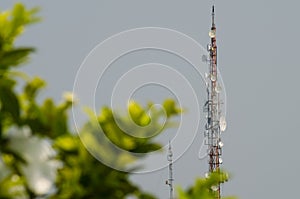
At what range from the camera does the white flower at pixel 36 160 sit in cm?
296

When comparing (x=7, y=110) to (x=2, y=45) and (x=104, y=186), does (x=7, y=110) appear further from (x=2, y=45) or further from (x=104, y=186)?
(x=104, y=186)

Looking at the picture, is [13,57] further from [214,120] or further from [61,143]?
[214,120]

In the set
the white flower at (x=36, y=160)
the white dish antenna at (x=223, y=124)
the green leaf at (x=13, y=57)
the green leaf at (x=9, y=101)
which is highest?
the white dish antenna at (x=223, y=124)

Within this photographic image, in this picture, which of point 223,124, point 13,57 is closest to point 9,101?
point 13,57

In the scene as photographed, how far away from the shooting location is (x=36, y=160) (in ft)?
9.82

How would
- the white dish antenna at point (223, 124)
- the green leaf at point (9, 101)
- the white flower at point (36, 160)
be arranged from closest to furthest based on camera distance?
the white flower at point (36, 160) → the green leaf at point (9, 101) → the white dish antenna at point (223, 124)

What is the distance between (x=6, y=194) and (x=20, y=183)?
0.08 m

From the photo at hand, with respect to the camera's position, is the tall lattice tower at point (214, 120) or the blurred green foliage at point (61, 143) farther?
the tall lattice tower at point (214, 120)

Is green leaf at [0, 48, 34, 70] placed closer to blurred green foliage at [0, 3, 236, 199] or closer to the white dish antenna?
blurred green foliage at [0, 3, 236, 199]

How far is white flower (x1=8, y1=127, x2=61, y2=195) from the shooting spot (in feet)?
9.73

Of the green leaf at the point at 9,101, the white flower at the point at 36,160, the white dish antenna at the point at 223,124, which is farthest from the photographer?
the white dish antenna at the point at 223,124

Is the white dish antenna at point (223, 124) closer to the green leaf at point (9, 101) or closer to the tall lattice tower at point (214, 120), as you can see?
the tall lattice tower at point (214, 120)

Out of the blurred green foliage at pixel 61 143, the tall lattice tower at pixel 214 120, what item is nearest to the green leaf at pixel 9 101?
the blurred green foliage at pixel 61 143

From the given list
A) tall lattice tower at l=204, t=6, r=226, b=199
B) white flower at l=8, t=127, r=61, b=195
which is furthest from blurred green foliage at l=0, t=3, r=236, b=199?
tall lattice tower at l=204, t=6, r=226, b=199
